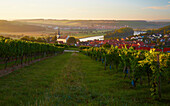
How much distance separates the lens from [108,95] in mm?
11773

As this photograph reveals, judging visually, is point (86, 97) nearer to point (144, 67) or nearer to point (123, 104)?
point (123, 104)

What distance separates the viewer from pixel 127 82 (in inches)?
650

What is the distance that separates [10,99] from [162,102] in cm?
904

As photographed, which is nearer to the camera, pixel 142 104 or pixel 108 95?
pixel 142 104

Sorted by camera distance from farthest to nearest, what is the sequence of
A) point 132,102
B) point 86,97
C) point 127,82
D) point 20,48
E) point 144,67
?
point 20,48 < point 127,82 < point 144,67 < point 86,97 < point 132,102

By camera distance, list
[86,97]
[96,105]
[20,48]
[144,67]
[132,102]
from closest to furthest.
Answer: [96,105] → [132,102] → [86,97] → [144,67] → [20,48]

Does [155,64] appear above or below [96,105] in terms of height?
above

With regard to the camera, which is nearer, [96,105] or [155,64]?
[96,105]

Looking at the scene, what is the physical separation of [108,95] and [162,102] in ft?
11.0

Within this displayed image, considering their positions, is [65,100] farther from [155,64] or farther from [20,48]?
[20,48]

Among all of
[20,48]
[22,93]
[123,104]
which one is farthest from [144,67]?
[20,48]

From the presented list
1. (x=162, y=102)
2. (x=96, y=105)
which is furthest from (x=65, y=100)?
(x=162, y=102)

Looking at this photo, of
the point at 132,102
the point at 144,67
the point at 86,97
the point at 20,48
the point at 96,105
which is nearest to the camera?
the point at 96,105

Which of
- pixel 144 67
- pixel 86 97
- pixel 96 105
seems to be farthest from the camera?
pixel 144 67
